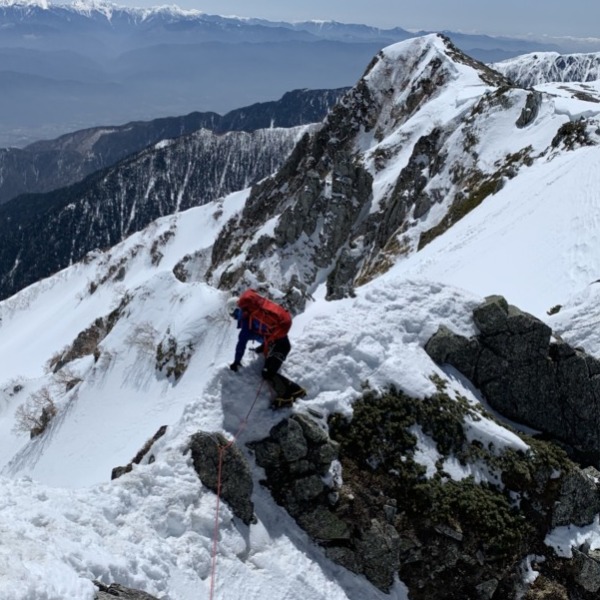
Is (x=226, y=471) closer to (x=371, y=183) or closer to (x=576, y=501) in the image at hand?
(x=576, y=501)

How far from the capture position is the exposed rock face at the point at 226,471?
523 inches

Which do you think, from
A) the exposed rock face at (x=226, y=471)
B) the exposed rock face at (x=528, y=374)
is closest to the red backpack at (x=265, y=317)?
the exposed rock face at (x=226, y=471)

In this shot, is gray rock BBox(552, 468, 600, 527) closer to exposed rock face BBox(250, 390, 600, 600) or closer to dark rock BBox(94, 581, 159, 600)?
exposed rock face BBox(250, 390, 600, 600)

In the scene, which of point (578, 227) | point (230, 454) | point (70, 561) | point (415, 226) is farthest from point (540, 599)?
point (415, 226)

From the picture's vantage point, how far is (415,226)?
51.5 metres

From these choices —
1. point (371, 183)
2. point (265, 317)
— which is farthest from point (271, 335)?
point (371, 183)

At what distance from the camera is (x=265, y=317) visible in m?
14.8

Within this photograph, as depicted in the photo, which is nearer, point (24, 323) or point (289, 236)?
point (289, 236)

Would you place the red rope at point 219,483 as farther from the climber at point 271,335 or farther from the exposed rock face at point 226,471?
the climber at point 271,335

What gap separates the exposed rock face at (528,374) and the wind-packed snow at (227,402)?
0.63 metres

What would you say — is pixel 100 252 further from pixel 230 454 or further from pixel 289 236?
pixel 230 454

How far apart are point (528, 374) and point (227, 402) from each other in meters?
10.2

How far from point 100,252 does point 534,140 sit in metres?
102

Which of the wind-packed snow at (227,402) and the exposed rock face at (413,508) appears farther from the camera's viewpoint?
the exposed rock face at (413,508)
